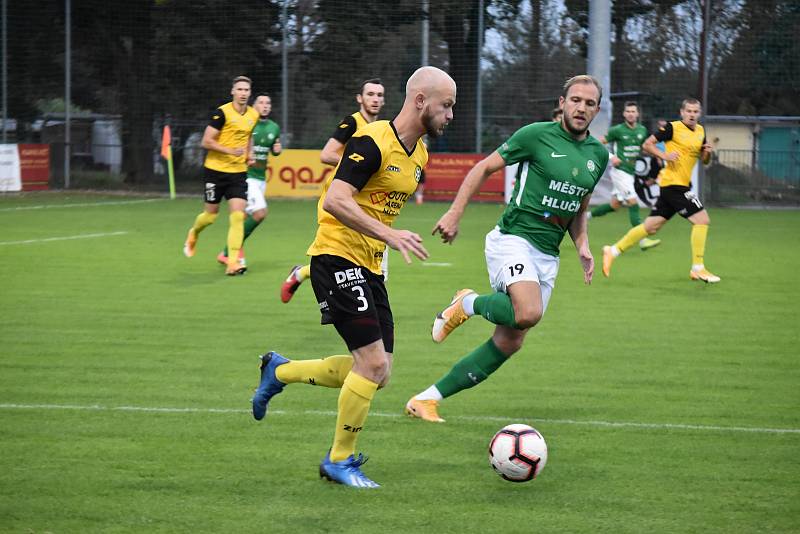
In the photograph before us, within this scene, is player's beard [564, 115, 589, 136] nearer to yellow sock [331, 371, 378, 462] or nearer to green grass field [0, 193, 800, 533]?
green grass field [0, 193, 800, 533]

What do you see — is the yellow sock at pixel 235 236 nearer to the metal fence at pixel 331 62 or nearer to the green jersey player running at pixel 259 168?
the green jersey player running at pixel 259 168

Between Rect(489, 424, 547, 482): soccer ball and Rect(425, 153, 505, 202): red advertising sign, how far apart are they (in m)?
22.1

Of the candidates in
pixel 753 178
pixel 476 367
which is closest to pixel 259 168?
pixel 476 367

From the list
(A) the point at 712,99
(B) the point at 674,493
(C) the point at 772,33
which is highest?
(C) the point at 772,33

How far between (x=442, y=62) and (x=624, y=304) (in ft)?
62.0

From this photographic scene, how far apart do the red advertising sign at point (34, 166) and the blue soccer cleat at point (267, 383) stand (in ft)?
77.7

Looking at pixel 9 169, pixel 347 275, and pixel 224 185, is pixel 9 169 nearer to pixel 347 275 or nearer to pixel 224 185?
pixel 224 185

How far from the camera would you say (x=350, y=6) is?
98.9 feet

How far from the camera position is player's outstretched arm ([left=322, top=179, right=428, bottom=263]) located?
4.90 metres

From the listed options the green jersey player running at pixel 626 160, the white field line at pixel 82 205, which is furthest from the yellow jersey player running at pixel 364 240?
the white field line at pixel 82 205

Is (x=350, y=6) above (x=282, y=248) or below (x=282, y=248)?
above

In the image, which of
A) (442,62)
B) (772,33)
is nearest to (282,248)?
(442,62)

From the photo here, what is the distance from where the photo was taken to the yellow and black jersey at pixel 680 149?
1390 cm

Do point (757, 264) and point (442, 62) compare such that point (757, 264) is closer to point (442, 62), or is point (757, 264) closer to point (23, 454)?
point (23, 454)
